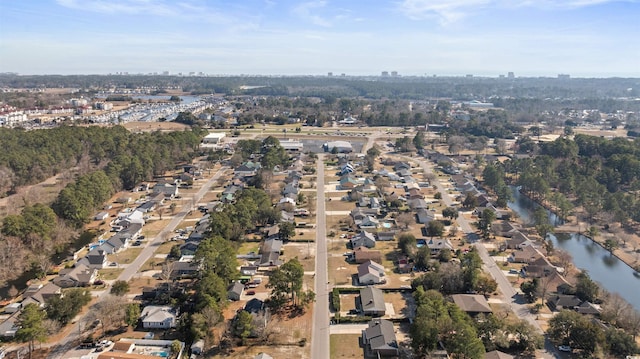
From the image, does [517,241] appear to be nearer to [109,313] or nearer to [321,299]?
[321,299]

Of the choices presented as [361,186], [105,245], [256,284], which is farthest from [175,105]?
[256,284]

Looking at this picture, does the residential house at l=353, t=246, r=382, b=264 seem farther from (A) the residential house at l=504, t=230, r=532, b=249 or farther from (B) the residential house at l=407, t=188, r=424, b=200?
(B) the residential house at l=407, t=188, r=424, b=200

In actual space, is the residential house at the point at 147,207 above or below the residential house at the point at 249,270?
above

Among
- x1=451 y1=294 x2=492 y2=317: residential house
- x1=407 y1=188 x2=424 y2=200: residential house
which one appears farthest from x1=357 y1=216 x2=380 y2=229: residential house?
x1=451 y1=294 x2=492 y2=317: residential house

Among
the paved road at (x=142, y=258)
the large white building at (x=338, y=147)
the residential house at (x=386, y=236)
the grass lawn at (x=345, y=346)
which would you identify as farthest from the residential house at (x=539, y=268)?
the large white building at (x=338, y=147)

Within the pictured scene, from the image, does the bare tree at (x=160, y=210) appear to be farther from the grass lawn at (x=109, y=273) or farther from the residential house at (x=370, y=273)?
the residential house at (x=370, y=273)

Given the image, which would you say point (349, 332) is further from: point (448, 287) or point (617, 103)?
point (617, 103)
